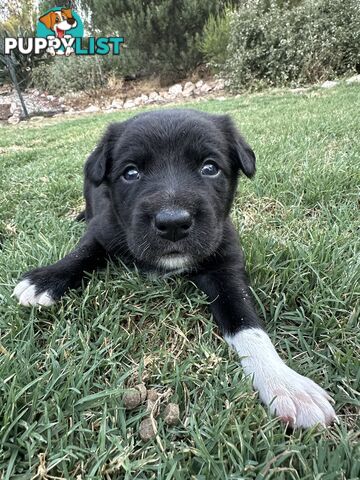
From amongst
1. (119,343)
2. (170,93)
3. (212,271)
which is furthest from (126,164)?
(170,93)

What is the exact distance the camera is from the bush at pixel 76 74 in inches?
731

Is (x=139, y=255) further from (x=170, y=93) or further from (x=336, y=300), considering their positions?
(x=170, y=93)

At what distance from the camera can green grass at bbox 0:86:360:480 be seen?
4.12ft

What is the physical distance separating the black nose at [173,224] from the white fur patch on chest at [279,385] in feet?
1.72

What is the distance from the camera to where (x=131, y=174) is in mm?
Result: 2334

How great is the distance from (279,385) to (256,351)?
183 millimetres

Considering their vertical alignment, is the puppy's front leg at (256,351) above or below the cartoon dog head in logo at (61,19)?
below

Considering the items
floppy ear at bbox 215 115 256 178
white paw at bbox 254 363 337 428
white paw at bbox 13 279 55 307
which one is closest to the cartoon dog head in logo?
floppy ear at bbox 215 115 256 178

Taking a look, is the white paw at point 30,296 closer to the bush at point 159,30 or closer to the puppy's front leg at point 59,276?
the puppy's front leg at point 59,276

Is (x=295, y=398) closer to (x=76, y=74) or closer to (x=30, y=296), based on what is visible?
(x=30, y=296)

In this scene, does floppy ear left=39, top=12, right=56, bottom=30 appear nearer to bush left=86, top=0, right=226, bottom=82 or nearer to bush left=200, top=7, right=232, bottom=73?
bush left=86, top=0, right=226, bottom=82

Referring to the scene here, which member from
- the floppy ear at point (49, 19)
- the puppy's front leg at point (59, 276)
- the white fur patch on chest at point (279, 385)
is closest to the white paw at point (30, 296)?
the puppy's front leg at point (59, 276)

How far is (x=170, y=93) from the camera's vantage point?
17.6 meters

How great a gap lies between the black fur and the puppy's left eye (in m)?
0.02
